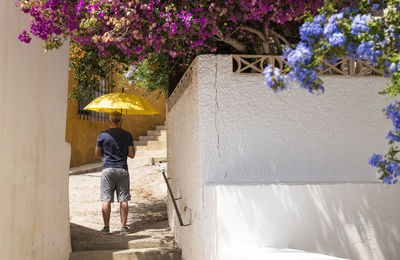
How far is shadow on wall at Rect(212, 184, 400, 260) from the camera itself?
3.44 meters

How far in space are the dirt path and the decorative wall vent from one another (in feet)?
10.4

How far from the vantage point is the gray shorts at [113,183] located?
6.55 meters

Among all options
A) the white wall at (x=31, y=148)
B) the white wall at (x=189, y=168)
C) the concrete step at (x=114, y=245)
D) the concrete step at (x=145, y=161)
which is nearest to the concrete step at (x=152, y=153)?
the concrete step at (x=145, y=161)

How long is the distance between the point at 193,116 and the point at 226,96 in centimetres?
52

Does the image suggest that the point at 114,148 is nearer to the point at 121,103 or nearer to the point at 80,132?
the point at 121,103

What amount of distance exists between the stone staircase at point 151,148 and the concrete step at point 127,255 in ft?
22.5

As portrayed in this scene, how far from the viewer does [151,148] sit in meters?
14.5

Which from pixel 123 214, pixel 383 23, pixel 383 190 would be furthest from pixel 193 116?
pixel 123 214

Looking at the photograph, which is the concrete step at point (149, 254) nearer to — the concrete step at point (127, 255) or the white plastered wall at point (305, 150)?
the concrete step at point (127, 255)

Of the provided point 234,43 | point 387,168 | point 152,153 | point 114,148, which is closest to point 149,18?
point 234,43

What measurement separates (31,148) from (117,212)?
11.9 ft

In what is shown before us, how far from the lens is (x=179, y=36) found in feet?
12.3

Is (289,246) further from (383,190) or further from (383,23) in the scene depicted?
(383,23)

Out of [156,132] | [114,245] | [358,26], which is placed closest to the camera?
[358,26]
